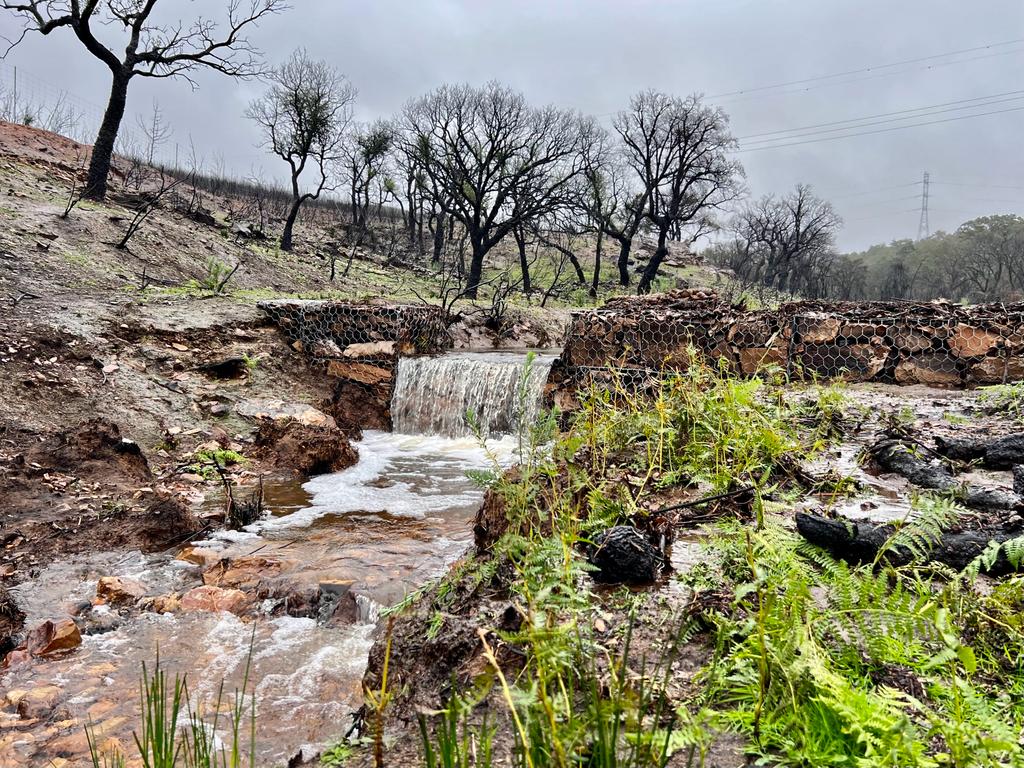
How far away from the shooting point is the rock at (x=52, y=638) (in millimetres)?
2873

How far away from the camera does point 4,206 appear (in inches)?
450

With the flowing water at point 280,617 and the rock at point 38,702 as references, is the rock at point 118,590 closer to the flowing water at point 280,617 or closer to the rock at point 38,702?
the flowing water at point 280,617

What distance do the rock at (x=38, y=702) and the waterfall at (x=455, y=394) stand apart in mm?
6364

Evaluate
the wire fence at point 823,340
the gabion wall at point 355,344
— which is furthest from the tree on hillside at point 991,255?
the gabion wall at point 355,344

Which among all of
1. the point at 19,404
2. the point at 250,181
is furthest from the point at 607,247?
the point at 19,404

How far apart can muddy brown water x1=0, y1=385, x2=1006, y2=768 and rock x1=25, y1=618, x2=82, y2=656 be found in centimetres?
6

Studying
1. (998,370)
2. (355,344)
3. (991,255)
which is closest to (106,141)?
(355,344)

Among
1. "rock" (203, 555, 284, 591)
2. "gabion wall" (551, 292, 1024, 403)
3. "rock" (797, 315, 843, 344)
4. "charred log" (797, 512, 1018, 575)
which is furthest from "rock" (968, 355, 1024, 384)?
"rock" (203, 555, 284, 591)

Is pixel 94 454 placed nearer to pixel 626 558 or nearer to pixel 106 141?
pixel 626 558

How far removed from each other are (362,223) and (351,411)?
2850 cm

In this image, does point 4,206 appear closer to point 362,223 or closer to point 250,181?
point 362,223

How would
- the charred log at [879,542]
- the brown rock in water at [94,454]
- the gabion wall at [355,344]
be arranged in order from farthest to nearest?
the gabion wall at [355,344] < the brown rock in water at [94,454] < the charred log at [879,542]

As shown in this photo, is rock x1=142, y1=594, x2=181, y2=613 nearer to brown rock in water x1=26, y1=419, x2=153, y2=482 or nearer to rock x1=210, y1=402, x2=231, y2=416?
brown rock in water x1=26, y1=419, x2=153, y2=482

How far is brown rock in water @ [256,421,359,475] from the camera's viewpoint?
6.90 meters
